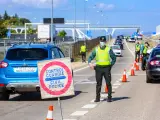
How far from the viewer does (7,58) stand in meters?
14.9

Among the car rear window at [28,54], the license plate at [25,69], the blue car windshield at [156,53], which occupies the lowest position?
the license plate at [25,69]

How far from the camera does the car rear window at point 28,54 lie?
14789 mm

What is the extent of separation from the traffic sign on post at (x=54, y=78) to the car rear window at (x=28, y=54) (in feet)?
17.1

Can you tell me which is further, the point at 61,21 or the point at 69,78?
the point at 61,21

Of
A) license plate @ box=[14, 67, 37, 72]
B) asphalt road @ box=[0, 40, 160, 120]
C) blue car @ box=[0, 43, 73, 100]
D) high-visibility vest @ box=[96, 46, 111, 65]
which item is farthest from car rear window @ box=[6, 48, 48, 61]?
high-visibility vest @ box=[96, 46, 111, 65]

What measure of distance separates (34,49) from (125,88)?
16.8ft

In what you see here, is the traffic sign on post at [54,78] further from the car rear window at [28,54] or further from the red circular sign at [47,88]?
the car rear window at [28,54]

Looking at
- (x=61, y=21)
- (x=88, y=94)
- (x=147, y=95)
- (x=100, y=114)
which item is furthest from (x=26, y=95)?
(x=61, y=21)

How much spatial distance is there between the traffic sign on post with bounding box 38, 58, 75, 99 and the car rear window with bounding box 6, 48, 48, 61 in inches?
205

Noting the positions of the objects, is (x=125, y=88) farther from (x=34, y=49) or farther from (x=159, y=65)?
(x=34, y=49)

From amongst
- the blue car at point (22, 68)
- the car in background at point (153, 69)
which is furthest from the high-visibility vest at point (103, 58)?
the car in background at point (153, 69)

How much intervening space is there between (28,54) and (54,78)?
5.59 metres

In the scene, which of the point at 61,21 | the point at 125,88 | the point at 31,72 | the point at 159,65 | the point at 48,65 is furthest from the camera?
the point at 61,21

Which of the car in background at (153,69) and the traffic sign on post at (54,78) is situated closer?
the traffic sign on post at (54,78)
